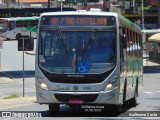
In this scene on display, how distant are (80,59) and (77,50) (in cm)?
29

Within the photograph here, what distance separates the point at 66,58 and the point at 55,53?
37 centimetres

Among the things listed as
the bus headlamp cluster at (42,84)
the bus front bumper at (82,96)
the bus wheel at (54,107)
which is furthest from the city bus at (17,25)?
the bus front bumper at (82,96)

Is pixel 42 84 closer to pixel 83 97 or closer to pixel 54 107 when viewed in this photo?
pixel 83 97

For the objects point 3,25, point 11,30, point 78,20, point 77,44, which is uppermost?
point 78,20

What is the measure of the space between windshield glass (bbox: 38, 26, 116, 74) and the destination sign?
0.18 m

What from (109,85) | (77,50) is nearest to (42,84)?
(77,50)

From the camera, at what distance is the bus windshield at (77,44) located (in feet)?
59.2

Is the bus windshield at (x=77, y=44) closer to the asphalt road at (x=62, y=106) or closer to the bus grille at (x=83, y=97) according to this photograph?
the bus grille at (x=83, y=97)

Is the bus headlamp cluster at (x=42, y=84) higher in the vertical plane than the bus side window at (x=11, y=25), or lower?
higher

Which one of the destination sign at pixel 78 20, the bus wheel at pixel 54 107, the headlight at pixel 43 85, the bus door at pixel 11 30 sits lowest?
the bus door at pixel 11 30

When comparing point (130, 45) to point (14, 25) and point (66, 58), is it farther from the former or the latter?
point (14, 25)

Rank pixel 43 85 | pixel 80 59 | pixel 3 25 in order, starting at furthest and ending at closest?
pixel 3 25, pixel 80 59, pixel 43 85

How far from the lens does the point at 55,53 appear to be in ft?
59.6

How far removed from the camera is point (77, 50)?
712 inches
